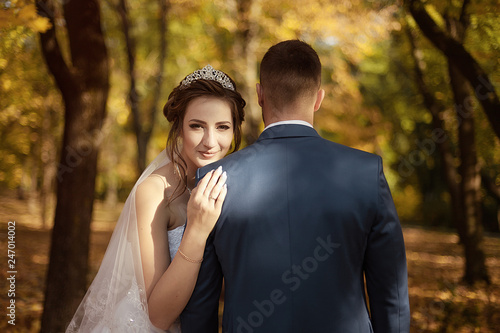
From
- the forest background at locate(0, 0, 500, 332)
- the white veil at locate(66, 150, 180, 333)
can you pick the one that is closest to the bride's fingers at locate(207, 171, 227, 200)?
the white veil at locate(66, 150, 180, 333)

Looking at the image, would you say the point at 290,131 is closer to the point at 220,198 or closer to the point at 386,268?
the point at 220,198

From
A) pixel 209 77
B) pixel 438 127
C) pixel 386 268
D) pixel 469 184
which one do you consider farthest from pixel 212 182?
pixel 438 127

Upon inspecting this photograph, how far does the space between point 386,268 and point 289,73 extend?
104 centimetres

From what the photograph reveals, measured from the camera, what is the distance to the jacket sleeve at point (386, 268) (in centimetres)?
209

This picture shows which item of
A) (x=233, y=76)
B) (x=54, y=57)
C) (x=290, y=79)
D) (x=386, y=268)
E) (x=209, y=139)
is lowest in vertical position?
(x=386, y=268)

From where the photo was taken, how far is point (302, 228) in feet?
6.72

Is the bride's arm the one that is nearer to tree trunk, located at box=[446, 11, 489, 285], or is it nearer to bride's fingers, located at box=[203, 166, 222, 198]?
bride's fingers, located at box=[203, 166, 222, 198]

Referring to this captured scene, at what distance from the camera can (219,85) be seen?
2945mm

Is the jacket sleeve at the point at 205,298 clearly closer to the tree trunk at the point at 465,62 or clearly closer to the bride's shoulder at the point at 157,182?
the bride's shoulder at the point at 157,182

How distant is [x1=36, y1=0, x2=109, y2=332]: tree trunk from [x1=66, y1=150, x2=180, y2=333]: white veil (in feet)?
10.0

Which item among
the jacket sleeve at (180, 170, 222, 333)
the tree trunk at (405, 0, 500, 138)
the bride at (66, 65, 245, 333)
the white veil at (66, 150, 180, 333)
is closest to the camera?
the jacket sleeve at (180, 170, 222, 333)

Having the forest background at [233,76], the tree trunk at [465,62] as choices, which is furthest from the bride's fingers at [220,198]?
the tree trunk at [465,62]

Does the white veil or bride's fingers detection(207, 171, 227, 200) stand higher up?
bride's fingers detection(207, 171, 227, 200)

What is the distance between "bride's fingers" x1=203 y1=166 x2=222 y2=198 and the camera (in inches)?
84.6
